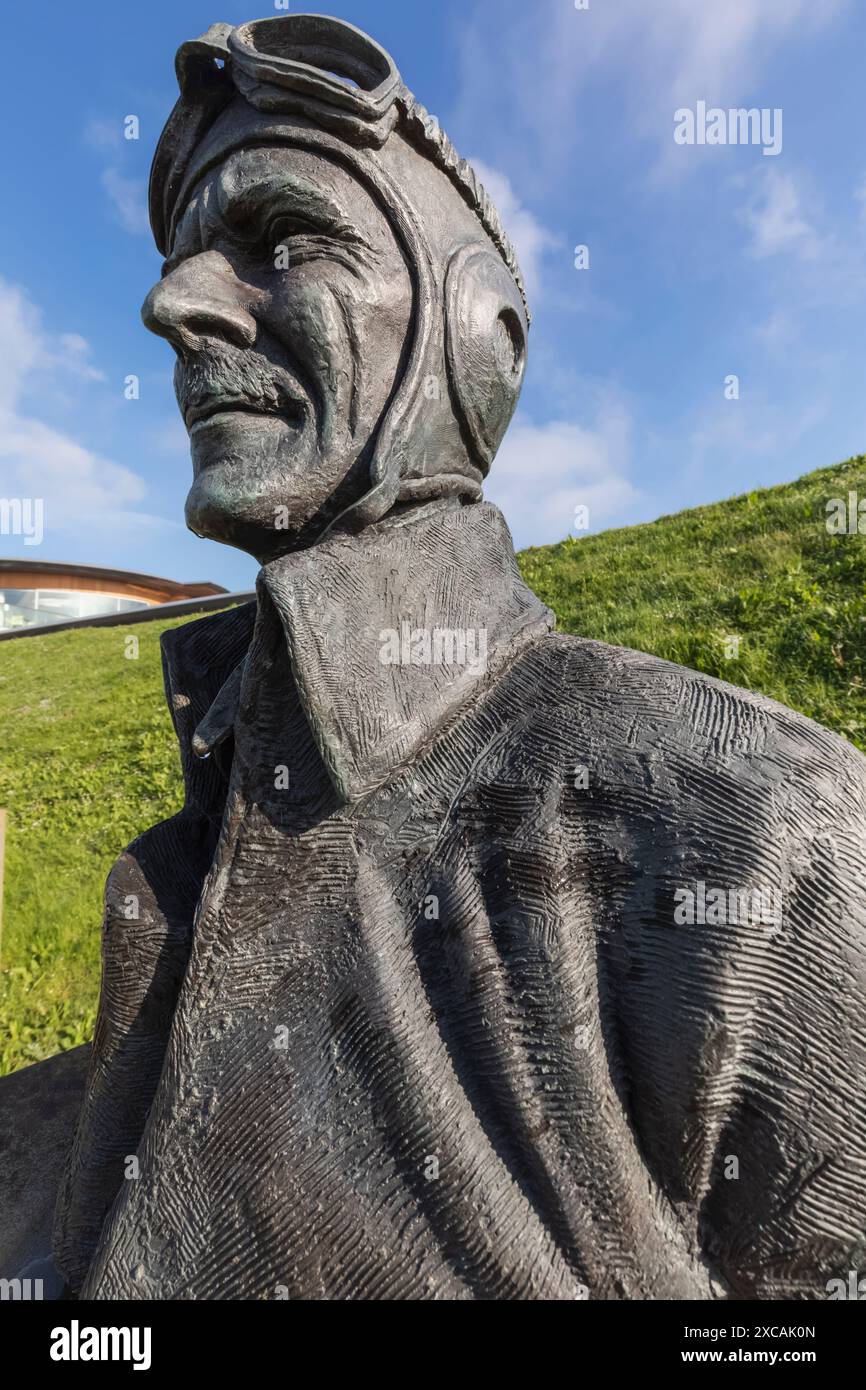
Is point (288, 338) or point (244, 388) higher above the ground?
point (288, 338)

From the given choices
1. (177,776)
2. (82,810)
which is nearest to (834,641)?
(177,776)

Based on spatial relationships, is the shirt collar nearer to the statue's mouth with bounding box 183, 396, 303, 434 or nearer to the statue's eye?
the statue's mouth with bounding box 183, 396, 303, 434

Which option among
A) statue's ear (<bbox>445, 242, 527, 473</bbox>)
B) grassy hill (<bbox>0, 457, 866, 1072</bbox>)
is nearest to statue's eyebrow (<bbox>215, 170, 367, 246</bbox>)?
statue's ear (<bbox>445, 242, 527, 473</bbox>)

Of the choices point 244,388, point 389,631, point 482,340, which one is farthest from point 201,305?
point 389,631

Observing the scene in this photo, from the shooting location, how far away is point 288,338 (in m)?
1.82

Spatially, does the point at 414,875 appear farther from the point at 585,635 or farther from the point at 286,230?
the point at 585,635

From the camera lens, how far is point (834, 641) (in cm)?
471

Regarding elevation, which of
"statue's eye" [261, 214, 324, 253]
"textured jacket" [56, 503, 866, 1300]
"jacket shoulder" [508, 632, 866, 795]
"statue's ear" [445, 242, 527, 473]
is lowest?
"textured jacket" [56, 503, 866, 1300]

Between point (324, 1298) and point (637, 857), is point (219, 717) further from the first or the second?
point (324, 1298)

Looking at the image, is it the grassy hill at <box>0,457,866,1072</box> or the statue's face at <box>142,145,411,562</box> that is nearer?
the statue's face at <box>142,145,411,562</box>

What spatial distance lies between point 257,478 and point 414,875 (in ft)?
3.24

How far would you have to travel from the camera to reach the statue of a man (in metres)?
1.31

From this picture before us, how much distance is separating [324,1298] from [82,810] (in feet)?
21.5

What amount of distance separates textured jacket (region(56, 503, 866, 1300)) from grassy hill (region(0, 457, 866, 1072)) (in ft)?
9.77
